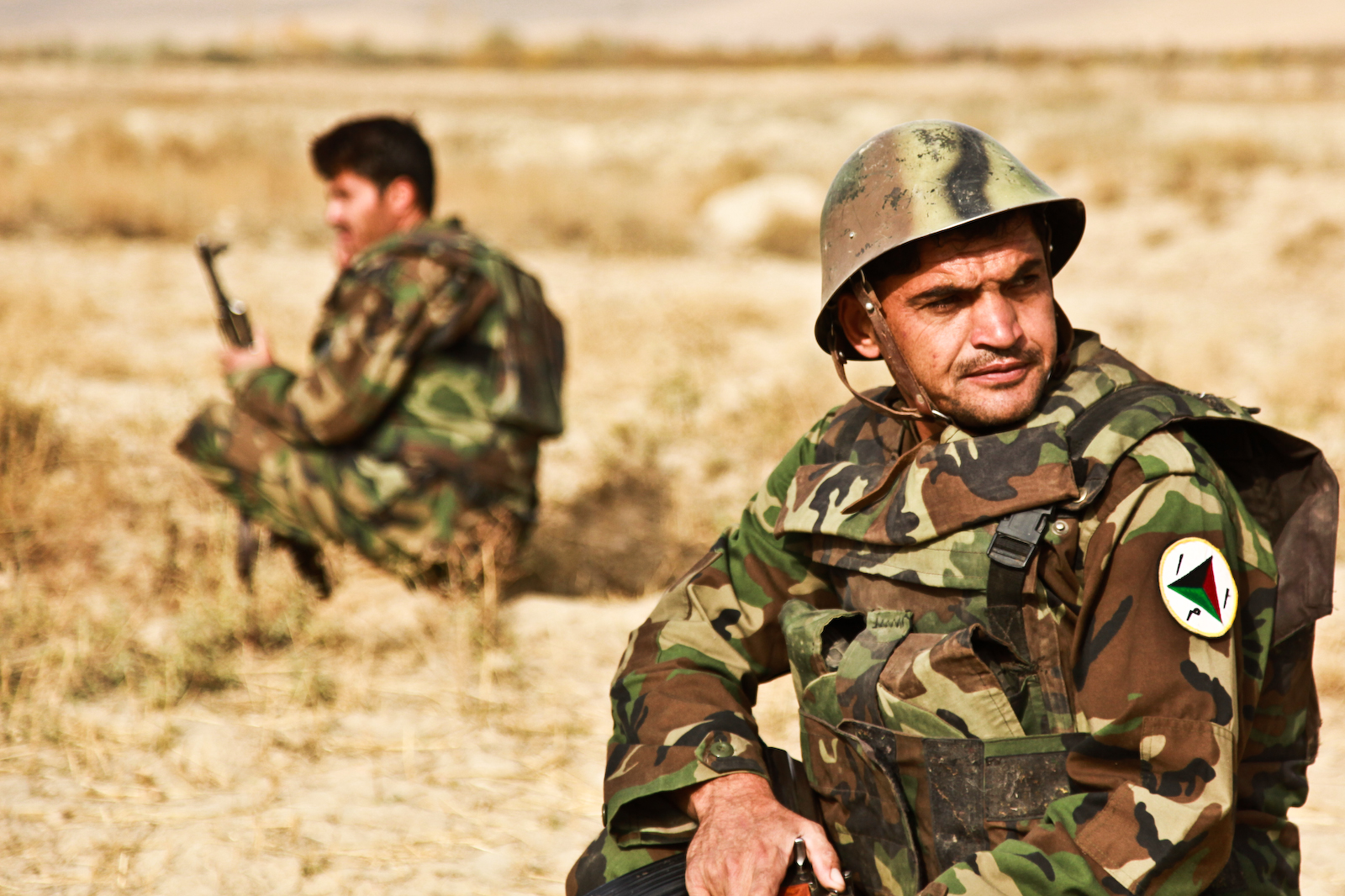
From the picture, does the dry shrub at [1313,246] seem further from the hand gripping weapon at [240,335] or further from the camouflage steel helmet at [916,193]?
the camouflage steel helmet at [916,193]

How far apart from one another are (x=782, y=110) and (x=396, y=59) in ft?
125

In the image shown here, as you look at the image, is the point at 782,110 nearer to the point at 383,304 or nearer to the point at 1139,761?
the point at 383,304

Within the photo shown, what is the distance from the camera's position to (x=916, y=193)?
193 centimetres

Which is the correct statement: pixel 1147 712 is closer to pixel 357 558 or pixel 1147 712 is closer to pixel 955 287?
pixel 955 287

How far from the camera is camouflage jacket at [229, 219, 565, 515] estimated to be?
4129 millimetres

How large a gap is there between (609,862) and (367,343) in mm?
2528

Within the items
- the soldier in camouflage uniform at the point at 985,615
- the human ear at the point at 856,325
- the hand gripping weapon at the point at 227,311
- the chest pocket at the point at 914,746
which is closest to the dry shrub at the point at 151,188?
the hand gripping weapon at the point at 227,311

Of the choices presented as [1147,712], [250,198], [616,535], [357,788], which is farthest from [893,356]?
[250,198]

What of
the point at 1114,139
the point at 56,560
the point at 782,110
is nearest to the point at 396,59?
the point at 782,110

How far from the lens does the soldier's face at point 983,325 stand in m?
1.84

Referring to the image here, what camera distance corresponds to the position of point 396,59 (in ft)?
203

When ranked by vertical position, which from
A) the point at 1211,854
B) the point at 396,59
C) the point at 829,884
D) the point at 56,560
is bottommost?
the point at 829,884

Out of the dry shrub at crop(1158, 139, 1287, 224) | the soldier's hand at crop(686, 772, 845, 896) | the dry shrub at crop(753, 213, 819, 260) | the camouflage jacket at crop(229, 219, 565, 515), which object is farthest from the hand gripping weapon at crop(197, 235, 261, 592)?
the dry shrub at crop(1158, 139, 1287, 224)

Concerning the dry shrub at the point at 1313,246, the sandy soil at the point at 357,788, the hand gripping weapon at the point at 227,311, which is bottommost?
the sandy soil at the point at 357,788
